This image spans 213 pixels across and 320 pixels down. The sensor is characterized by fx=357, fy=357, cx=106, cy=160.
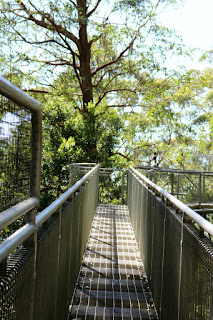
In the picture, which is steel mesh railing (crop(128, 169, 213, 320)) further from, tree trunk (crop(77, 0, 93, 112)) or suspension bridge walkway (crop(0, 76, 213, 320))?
tree trunk (crop(77, 0, 93, 112))

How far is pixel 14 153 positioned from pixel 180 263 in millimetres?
1854

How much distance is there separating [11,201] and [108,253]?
17.3 feet

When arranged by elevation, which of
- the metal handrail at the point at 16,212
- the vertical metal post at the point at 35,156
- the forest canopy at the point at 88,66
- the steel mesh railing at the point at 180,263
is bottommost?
the steel mesh railing at the point at 180,263

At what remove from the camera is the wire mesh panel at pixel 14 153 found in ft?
4.32

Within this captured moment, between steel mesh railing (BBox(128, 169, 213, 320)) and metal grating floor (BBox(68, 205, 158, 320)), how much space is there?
31 centimetres

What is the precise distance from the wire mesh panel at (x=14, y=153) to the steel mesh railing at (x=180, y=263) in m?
0.98

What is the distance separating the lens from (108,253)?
6.51m

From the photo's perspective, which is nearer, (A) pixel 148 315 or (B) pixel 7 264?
(B) pixel 7 264

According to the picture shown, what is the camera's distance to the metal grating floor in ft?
13.7

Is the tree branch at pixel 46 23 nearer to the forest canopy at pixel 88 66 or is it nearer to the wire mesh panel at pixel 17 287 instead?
the forest canopy at pixel 88 66

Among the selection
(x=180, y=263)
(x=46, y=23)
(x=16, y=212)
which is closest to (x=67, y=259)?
(x=180, y=263)

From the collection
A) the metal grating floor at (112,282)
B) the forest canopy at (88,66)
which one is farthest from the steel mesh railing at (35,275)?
the forest canopy at (88,66)

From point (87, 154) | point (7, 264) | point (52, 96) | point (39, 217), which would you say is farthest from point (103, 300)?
point (52, 96)

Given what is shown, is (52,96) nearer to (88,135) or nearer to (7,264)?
(88,135)
